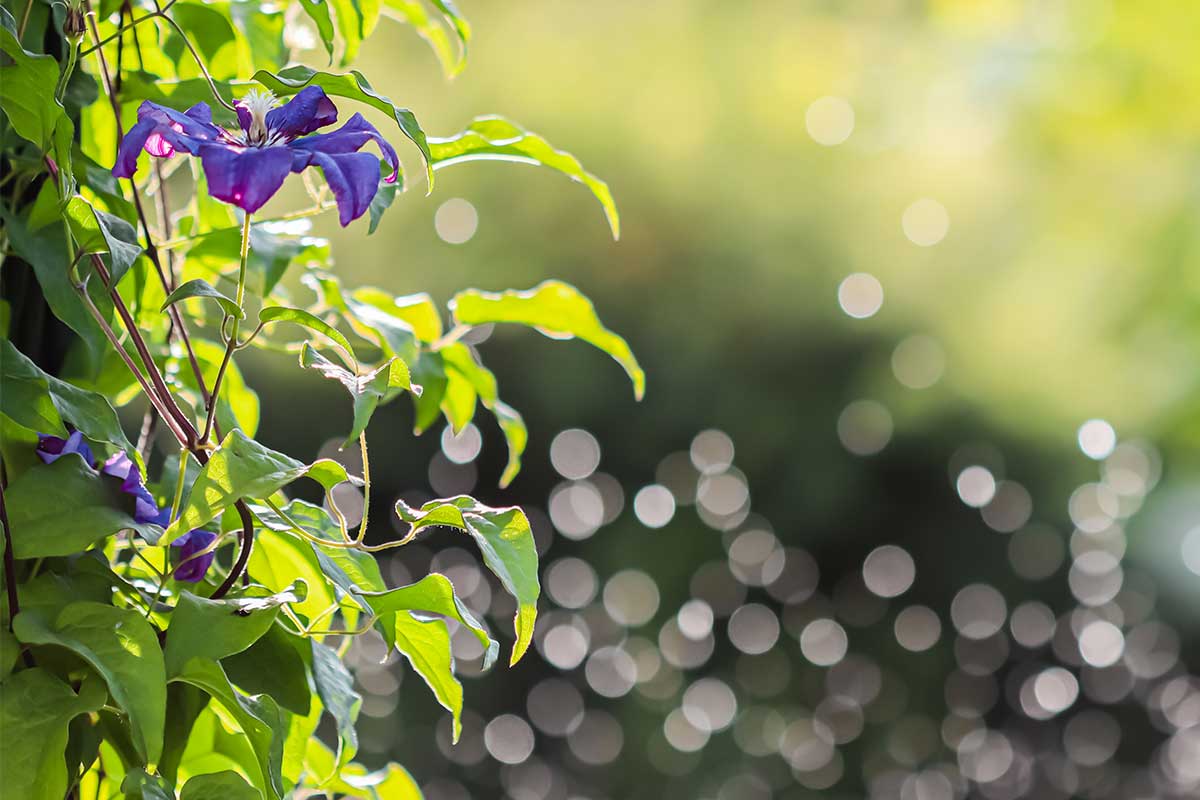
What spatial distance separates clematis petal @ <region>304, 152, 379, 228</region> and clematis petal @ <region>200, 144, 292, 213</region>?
1 centimetres

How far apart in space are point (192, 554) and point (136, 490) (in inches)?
1.9

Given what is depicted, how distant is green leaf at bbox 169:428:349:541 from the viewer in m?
0.35

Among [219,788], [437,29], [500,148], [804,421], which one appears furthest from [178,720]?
[804,421]

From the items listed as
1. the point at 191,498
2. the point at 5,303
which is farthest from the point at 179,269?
the point at 191,498

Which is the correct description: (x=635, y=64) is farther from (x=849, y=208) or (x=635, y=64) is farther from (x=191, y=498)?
(x=191, y=498)

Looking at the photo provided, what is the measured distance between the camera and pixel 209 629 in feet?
1.20

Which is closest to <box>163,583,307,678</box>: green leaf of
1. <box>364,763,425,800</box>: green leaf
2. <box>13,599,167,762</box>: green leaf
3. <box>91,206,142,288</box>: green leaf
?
<box>13,599,167,762</box>: green leaf

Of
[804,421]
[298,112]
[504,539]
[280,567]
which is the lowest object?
[804,421]

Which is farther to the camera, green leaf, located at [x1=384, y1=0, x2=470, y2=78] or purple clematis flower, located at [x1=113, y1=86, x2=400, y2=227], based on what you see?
green leaf, located at [x1=384, y1=0, x2=470, y2=78]

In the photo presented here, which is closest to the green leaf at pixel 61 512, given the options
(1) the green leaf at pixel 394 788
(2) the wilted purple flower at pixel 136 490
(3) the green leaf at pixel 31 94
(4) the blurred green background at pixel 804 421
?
(2) the wilted purple flower at pixel 136 490

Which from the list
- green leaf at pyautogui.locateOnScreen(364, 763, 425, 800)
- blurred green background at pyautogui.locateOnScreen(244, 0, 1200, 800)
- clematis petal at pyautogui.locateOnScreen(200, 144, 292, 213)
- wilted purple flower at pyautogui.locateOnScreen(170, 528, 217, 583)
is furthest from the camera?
blurred green background at pyautogui.locateOnScreen(244, 0, 1200, 800)

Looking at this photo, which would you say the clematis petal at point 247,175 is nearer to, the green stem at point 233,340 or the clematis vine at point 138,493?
the green stem at point 233,340

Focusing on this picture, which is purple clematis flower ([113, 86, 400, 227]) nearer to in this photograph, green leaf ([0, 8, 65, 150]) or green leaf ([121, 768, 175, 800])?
green leaf ([0, 8, 65, 150])

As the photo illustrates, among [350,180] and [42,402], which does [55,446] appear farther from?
[350,180]
